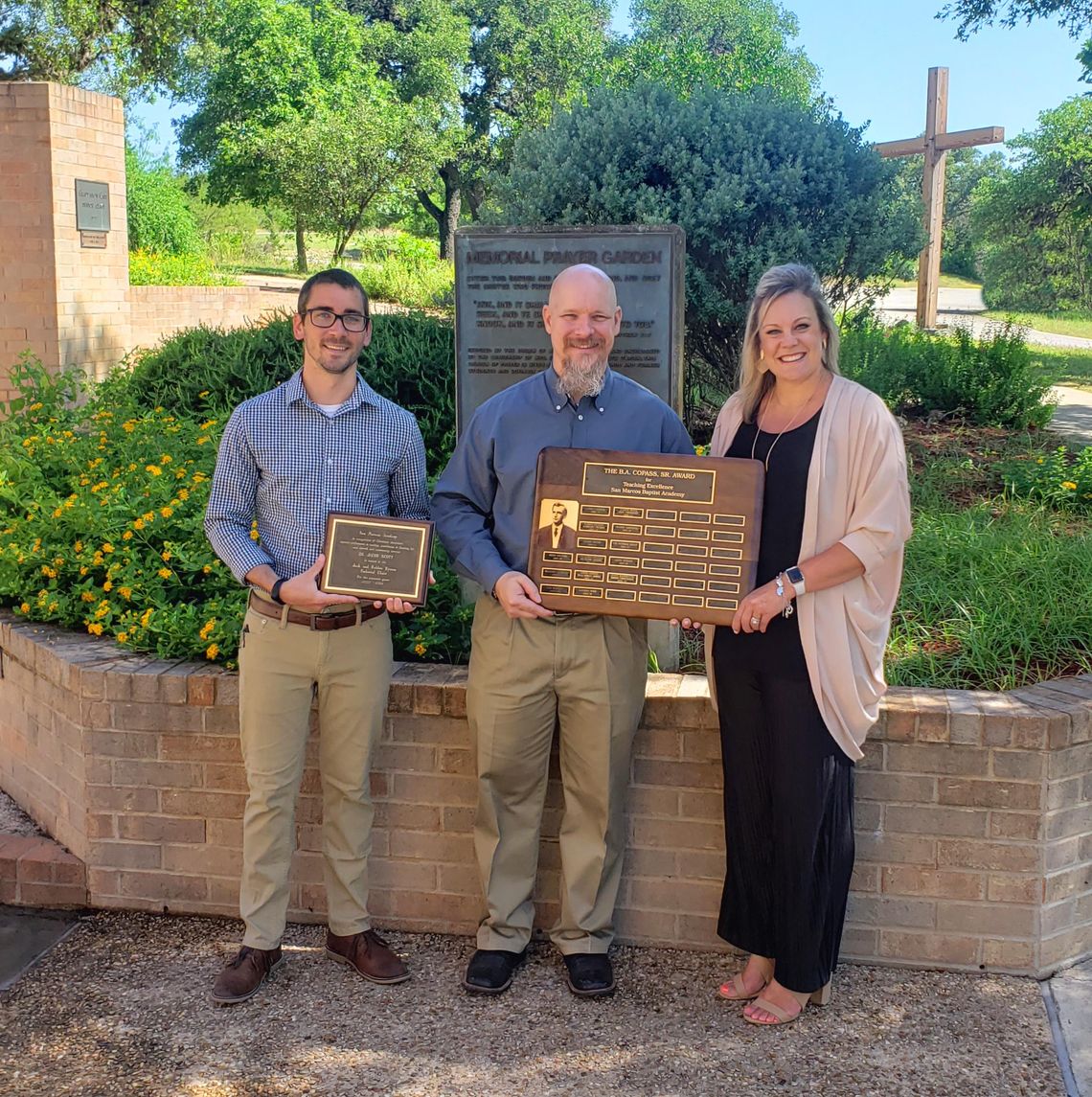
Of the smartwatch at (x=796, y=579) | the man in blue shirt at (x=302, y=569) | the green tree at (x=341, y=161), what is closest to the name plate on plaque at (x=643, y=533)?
the smartwatch at (x=796, y=579)

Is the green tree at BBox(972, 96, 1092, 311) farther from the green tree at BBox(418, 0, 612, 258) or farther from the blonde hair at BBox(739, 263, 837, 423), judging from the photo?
the blonde hair at BBox(739, 263, 837, 423)

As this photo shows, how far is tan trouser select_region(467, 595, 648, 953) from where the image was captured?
349 cm

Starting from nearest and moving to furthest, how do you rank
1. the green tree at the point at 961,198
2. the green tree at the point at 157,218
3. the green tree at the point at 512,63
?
the green tree at the point at 157,218 → the green tree at the point at 512,63 → the green tree at the point at 961,198

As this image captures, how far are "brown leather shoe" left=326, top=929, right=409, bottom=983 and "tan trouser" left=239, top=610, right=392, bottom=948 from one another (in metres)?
0.16

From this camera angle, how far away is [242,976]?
3.61 metres

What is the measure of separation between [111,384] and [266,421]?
18.1 ft

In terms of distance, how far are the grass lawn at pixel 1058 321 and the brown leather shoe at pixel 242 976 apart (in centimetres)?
2477

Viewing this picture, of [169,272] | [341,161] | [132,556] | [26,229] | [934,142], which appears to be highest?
[341,161]

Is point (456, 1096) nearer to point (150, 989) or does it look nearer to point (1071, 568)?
point (150, 989)

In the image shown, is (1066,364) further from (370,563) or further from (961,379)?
(370,563)

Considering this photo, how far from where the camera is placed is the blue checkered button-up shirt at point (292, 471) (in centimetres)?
348

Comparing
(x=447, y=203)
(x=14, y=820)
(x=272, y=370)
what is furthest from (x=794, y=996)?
(x=447, y=203)

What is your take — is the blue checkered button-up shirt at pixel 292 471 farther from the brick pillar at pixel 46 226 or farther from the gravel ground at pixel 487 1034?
the brick pillar at pixel 46 226

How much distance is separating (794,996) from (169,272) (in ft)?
72.4
